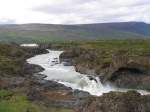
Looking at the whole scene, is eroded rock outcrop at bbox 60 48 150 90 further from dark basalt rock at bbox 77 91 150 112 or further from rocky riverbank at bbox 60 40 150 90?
dark basalt rock at bbox 77 91 150 112

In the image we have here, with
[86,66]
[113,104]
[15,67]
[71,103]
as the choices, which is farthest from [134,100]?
[15,67]

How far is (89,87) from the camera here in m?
77.8

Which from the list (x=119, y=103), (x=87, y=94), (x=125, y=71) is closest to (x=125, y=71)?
(x=125, y=71)

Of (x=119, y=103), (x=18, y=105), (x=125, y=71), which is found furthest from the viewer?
(x=125, y=71)

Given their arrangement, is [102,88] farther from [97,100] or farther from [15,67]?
[97,100]

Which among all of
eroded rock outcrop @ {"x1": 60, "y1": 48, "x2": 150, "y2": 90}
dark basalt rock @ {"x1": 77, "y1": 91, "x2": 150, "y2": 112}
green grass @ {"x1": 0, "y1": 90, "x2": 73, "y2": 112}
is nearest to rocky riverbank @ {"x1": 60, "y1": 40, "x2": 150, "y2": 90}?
eroded rock outcrop @ {"x1": 60, "y1": 48, "x2": 150, "y2": 90}

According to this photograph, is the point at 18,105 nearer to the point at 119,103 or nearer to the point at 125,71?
the point at 119,103

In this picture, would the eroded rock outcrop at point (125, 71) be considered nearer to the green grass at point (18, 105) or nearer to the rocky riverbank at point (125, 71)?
the rocky riverbank at point (125, 71)

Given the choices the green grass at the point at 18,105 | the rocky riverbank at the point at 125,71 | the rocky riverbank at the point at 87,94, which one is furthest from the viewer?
the rocky riverbank at the point at 125,71

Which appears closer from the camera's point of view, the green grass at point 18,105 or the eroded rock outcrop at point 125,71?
the green grass at point 18,105

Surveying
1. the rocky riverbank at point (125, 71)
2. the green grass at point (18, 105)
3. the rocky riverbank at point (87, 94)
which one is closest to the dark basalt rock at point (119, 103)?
the rocky riverbank at point (87, 94)

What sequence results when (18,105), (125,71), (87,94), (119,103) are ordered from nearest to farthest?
(119,103), (18,105), (87,94), (125,71)

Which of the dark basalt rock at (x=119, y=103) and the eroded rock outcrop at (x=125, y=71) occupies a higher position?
the dark basalt rock at (x=119, y=103)

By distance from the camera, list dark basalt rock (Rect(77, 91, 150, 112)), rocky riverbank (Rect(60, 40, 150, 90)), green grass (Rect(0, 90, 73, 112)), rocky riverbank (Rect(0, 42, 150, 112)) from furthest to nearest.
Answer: rocky riverbank (Rect(60, 40, 150, 90)), green grass (Rect(0, 90, 73, 112)), rocky riverbank (Rect(0, 42, 150, 112)), dark basalt rock (Rect(77, 91, 150, 112))
